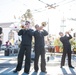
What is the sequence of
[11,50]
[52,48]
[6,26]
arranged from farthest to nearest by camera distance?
[6,26]
[52,48]
[11,50]

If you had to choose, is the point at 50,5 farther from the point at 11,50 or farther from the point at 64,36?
the point at 64,36

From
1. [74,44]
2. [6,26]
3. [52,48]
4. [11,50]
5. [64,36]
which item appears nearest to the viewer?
[64,36]

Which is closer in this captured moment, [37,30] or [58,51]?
[37,30]

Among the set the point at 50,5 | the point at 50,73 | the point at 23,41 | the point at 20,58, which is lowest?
the point at 50,73

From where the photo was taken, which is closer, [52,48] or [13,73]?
[13,73]

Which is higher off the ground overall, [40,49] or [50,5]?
[50,5]

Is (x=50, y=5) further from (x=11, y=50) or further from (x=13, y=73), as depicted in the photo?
(x=13, y=73)

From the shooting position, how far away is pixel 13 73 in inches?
345

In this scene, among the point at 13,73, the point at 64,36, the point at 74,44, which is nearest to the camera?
the point at 13,73

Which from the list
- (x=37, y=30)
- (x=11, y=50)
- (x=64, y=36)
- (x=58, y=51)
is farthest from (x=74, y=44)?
(x=37, y=30)

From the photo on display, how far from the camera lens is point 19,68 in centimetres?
908

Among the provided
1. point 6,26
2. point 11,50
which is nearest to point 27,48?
point 11,50

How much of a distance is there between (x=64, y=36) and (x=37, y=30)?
2.24 metres

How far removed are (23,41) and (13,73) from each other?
1.20 metres
